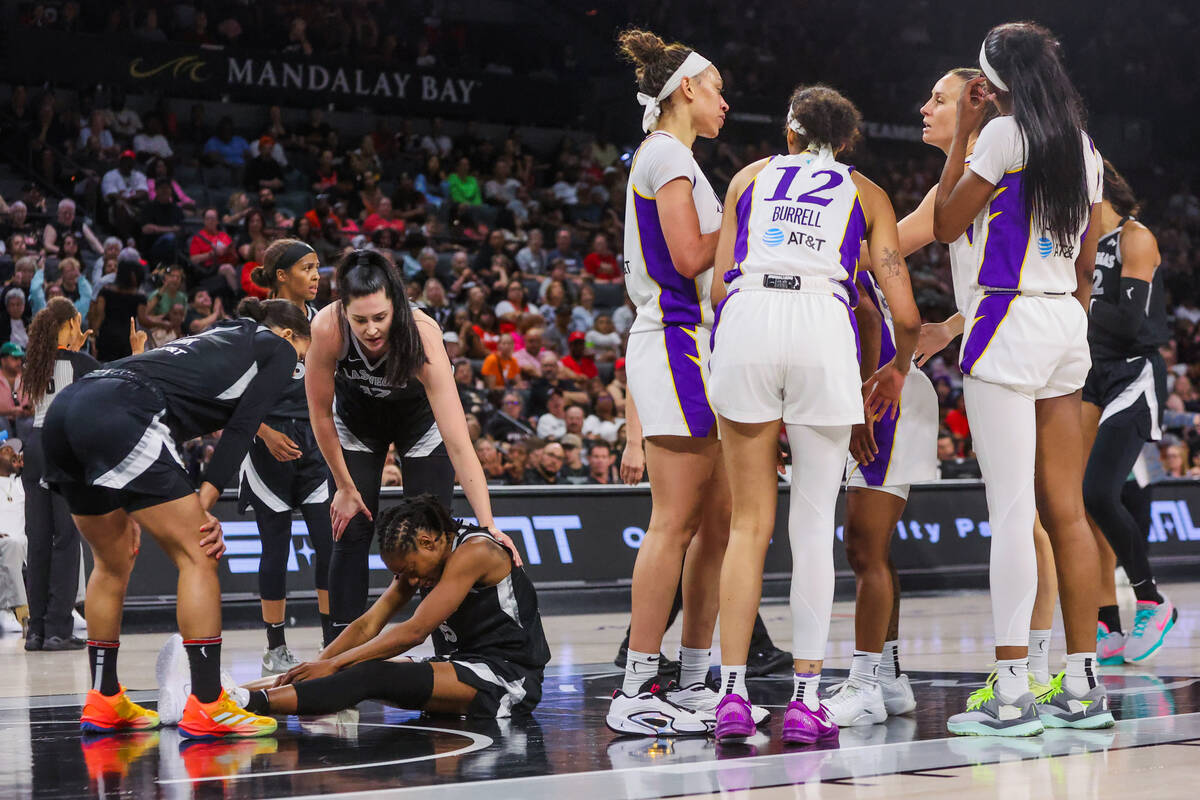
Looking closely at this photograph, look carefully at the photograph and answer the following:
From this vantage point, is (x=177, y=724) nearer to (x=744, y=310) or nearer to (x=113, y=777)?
(x=113, y=777)

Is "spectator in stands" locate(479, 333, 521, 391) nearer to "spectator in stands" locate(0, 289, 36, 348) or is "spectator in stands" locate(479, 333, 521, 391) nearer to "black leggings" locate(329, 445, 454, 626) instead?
"spectator in stands" locate(0, 289, 36, 348)

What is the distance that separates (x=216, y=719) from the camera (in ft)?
14.1

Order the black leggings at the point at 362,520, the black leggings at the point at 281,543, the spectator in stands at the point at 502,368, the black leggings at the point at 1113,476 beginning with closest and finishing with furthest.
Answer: the black leggings at the point at 362,520 < the black leggings at the point at 1113,476 < the black leggings at the point at 281,543 < the spectator in stands at the point at 502,368

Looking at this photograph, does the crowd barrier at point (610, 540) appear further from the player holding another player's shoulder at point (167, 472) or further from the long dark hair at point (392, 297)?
the long dark hair at point (392, 297)

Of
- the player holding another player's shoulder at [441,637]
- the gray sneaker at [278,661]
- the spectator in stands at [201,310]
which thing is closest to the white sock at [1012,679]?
the player holding another player's shoulder at [441,637]

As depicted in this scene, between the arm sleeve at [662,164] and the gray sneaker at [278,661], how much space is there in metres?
3.04

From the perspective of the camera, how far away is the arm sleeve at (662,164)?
14.4 feet

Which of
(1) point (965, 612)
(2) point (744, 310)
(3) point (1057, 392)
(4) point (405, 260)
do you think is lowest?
(1) point (965, 612)

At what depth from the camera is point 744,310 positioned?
4074mm

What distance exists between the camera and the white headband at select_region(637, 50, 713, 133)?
4562mm

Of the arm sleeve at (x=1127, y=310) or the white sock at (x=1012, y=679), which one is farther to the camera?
the arm sleeve at (x=1127, y=310)

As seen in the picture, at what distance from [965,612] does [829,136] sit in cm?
553

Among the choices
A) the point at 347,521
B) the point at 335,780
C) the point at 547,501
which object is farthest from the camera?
the point at 547,501

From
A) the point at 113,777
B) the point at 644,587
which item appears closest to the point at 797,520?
the point at 644,587
